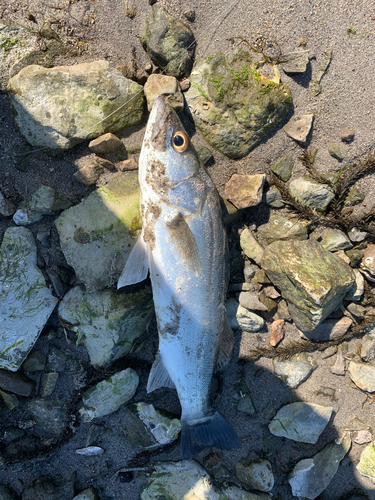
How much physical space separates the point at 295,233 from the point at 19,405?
3.91m

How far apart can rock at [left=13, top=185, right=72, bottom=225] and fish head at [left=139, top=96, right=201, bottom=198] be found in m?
1.18

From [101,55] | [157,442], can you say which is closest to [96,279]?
[157,442]

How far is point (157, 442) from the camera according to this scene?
364 cm

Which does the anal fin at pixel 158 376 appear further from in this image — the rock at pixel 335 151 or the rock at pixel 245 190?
the rock at pixel 335 151

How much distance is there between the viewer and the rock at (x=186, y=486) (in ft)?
12.0

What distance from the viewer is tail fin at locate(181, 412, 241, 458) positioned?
326 centimetres

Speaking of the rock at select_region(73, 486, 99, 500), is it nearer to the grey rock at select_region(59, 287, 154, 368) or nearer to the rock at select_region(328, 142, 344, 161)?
the grey rock at select_region(59, 287, 154, 368)

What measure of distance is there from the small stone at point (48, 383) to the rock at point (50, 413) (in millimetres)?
97

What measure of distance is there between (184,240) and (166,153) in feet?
2.73

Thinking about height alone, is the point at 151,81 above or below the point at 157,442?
above

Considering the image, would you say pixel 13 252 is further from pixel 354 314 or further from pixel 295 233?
pixel 354 314

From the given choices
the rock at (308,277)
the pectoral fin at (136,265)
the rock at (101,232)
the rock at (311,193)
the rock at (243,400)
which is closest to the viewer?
the pectoral fin at (136,265)

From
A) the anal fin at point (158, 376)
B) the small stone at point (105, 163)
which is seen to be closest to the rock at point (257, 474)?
the anal fin at point (158, 376)

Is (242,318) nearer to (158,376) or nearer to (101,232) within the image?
(158,376)
